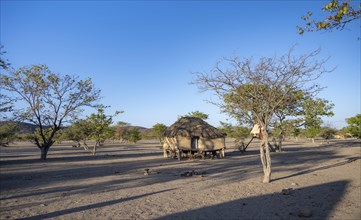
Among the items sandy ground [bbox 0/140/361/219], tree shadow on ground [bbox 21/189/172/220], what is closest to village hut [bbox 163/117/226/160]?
sandy ground [bbox 0/140/361/219]

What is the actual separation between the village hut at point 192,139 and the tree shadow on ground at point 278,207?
53.5 ft

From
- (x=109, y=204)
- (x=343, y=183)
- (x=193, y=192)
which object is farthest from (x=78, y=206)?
(x=343, y=183)

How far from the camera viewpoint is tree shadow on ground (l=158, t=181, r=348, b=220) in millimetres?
7367

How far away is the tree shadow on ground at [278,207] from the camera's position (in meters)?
7.37

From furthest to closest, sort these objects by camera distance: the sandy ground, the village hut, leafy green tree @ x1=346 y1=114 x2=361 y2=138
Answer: leafy green tree @ x1=346 y1=114 x2=361 y2=138, the village hut, the sandy ground

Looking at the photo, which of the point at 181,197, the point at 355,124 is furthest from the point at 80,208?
the point at 355,124

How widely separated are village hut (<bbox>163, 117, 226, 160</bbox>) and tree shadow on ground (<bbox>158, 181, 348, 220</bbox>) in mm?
16299

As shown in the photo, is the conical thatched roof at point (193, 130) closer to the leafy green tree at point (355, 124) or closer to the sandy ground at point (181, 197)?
the sandy ground at point (181, 197)

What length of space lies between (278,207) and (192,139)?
62.3 ft

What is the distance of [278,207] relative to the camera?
823cm

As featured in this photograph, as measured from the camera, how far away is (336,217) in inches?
285

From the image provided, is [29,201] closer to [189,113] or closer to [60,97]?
[60,97]

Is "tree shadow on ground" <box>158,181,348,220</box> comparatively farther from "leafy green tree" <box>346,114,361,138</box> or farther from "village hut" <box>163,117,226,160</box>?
"leafy green tree" <box>346,114,361,138</box>

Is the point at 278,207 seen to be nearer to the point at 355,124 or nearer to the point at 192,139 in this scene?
the point at 192,139
